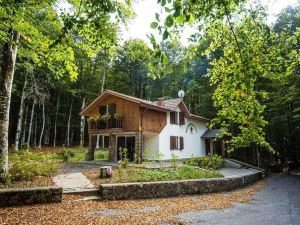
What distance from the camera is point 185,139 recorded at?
27.7 meters

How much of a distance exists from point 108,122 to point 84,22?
67.1 feet

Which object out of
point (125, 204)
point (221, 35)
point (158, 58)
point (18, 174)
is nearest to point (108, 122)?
point (18, 174)

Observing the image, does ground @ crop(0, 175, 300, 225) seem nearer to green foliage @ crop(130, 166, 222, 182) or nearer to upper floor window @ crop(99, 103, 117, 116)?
green foliage @ crop(130, 166, 222, 182)

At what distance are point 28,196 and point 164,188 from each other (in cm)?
576

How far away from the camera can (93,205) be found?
9031 mm

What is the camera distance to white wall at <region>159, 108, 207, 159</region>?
24.4 metres

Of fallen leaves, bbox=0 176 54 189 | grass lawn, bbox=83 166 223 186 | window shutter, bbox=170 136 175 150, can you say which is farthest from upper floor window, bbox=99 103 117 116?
fallen leaves, bbox=0 176 54 189

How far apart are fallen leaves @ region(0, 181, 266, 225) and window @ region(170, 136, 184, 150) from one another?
14.2 metres

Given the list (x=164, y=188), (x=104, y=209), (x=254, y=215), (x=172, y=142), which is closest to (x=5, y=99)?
(x=104, y=209)

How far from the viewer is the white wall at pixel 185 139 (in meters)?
24.4

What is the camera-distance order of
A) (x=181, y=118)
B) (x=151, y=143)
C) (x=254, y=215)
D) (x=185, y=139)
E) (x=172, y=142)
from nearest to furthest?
(x=254, y=215), (x=151, y=143), (x=172, y=142), (x=181, y=118), (x=185, y=139)

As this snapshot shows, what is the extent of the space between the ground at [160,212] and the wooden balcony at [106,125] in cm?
1250

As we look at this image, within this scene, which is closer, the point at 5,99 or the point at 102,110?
the point at 5,99

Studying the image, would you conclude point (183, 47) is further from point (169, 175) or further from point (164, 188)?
point (169, 175)
